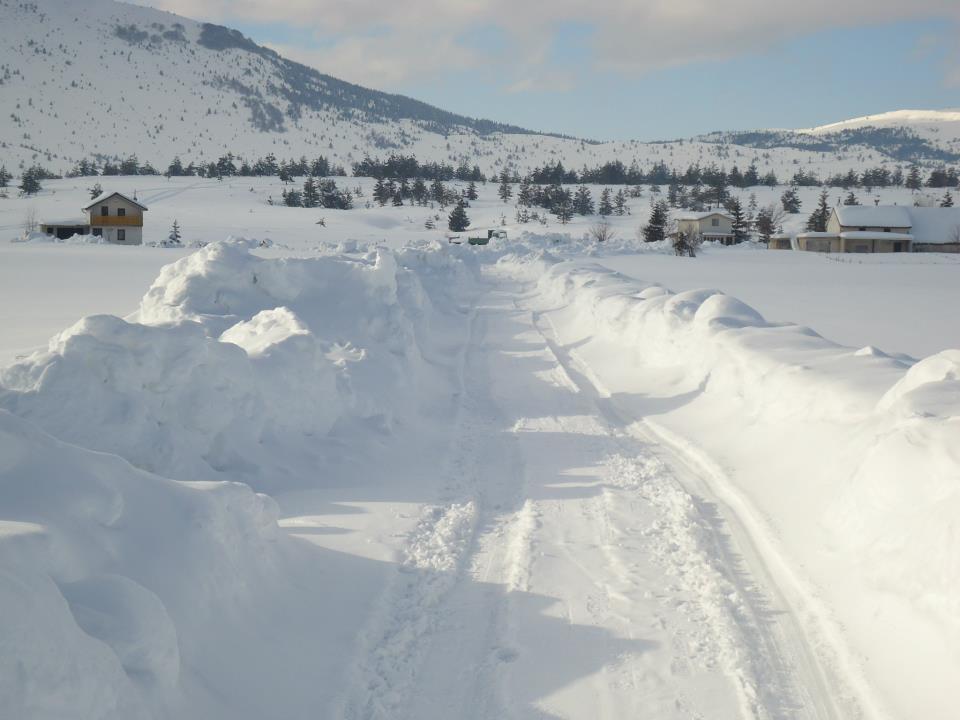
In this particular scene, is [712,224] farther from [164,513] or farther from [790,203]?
[164,513]

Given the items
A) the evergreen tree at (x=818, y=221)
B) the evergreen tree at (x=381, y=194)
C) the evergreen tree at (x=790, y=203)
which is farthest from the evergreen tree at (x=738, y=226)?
the evergreen tree at (x=381, y=194)

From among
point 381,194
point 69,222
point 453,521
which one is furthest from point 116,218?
point 453,521

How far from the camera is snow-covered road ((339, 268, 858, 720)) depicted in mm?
4508

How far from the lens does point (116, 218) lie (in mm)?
61844

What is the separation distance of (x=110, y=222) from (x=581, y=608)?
213 feet

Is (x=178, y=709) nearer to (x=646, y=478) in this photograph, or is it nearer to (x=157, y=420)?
(x=157, y=420)

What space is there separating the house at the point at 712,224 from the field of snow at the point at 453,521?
78.7 metres

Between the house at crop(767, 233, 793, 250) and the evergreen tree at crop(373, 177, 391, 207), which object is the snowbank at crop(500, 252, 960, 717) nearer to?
the house at crop(767, 233, 793, 250)

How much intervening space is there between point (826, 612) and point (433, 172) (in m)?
132

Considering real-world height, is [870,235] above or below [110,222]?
above

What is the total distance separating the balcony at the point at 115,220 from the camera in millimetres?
61312

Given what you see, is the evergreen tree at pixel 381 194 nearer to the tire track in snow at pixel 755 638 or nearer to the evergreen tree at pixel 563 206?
the evergreen tree at pixel 563 206

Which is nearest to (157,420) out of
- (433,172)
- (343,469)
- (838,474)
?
(343,469)

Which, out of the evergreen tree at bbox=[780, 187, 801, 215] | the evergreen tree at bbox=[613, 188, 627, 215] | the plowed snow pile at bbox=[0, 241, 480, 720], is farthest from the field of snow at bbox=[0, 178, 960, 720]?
the evergreen tree at bbox=[780, 187, 801, 215]
